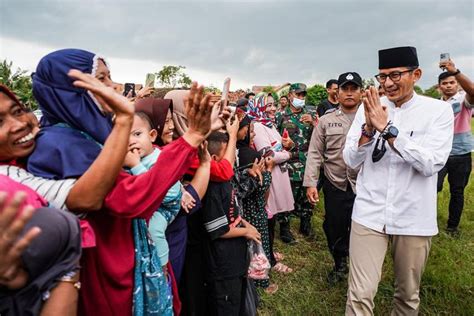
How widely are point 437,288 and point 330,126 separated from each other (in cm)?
179

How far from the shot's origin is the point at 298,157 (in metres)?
4.88

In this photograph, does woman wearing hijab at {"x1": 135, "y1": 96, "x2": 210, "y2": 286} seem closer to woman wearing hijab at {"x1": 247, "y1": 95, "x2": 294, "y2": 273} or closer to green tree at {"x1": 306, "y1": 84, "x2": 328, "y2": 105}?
woman wearing hijab at {"x1": 247, "y1": 95, "x2": 294, "y2": 273}

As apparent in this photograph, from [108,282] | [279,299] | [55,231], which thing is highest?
[55,231]

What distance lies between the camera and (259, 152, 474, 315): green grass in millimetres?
2984

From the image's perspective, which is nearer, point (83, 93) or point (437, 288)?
point (83, 93)

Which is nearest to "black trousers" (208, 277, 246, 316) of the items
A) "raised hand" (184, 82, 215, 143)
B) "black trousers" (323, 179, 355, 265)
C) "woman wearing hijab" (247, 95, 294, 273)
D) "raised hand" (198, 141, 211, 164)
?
"raised hand" (198, 141, 211, 164)

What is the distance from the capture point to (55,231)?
1029 mm

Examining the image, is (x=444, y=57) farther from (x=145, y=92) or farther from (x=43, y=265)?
→ (x=43, y=265)

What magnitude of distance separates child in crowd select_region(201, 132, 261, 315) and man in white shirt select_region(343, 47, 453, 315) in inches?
31.6

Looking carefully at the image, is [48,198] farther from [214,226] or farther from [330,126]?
[330,126]

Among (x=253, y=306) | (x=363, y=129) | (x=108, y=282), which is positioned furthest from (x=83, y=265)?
(x=363, y=129)

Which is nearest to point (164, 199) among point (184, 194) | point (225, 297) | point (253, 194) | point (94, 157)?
point (184, 194)

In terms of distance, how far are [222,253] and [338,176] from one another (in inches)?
71.6

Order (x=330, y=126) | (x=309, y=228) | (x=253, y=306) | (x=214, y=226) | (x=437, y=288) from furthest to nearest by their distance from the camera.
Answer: (x=309, y=228)
(x=330, y=126)
(x=437, y=288)
(x=253, y=306)
(x=214, y=226)
